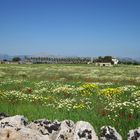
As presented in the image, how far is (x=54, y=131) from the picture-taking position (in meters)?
10.0

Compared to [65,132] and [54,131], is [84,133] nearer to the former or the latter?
[65,132]

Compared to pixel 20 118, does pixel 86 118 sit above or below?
below

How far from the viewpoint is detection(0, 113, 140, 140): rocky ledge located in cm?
855

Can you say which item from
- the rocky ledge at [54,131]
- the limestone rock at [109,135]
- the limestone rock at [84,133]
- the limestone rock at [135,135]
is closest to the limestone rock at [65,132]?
the rocky ledge at [54,131]

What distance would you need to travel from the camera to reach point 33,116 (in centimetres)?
1634

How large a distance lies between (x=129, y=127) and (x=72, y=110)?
4756mm

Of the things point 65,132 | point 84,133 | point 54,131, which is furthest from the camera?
point 54,131

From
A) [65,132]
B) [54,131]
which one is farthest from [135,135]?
[54,131]

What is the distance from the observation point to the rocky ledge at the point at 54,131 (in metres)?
8.55

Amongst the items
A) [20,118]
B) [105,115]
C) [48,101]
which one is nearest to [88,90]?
[48,101]

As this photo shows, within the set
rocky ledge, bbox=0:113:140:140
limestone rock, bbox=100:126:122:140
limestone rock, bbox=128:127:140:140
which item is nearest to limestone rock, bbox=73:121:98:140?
rocky ledge, bbox=0:113:140:140

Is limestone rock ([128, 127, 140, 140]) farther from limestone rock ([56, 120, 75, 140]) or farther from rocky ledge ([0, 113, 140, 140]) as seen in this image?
limestone rock ([56, 120, 75, 140])

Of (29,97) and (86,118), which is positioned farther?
(29,97)

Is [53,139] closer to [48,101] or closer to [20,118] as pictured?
[20,118]
